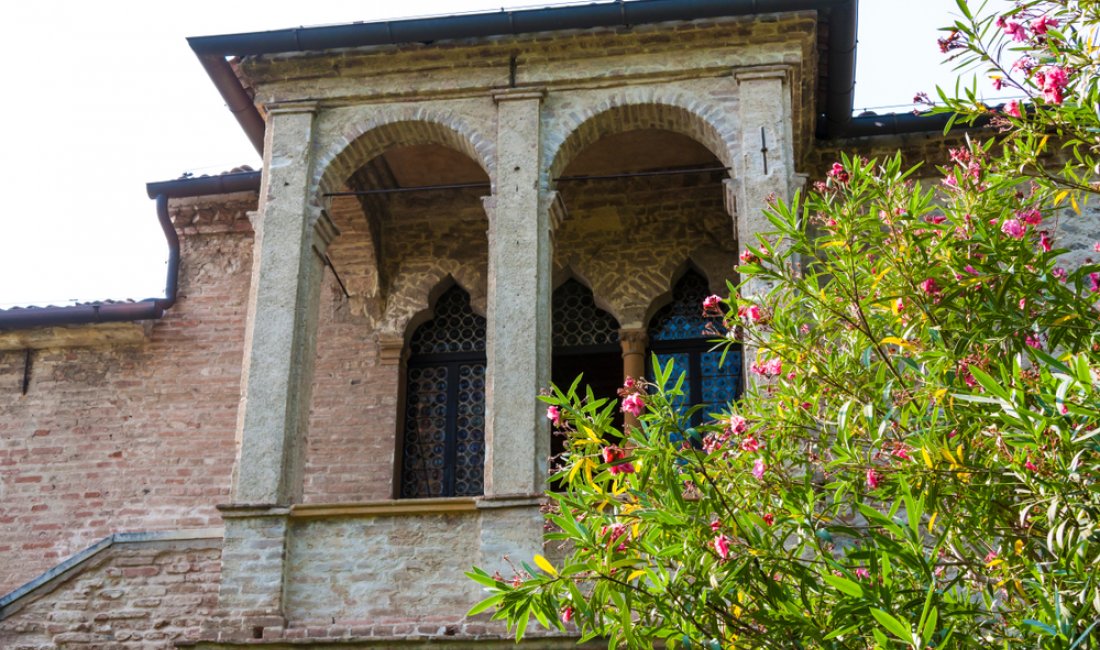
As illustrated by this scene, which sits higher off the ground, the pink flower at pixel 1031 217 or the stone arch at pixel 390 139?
the stone arch at pixel 390 139

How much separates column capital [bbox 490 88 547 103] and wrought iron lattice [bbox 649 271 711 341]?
2.62 metres

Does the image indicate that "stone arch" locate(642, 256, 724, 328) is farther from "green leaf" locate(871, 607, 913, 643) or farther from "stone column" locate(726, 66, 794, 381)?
"green leaf" locate(871, 607, 913, 643)

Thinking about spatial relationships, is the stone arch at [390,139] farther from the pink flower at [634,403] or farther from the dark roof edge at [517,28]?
the pink flower at [634,403]

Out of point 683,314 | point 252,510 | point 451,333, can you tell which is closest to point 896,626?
point 252,510

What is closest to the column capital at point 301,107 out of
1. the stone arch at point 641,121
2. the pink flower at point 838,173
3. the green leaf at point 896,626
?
the stone arch at point 641,121

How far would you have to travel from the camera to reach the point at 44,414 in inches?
529

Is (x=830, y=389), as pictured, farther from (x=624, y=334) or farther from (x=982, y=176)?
(x=624, y=334)

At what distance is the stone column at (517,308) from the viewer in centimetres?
1013

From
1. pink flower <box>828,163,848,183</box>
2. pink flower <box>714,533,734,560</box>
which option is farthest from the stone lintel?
pink flower <box>828,163,848,183</box>

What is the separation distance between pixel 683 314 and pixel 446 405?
7.35ft

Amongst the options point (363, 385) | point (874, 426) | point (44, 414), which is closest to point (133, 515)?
point (44, 414)

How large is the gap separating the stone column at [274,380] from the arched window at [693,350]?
10.5ft

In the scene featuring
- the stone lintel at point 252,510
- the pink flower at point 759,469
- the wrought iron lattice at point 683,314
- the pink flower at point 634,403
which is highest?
the wrought iron lattice at point 683,314

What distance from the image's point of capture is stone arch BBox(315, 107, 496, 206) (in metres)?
11.5
